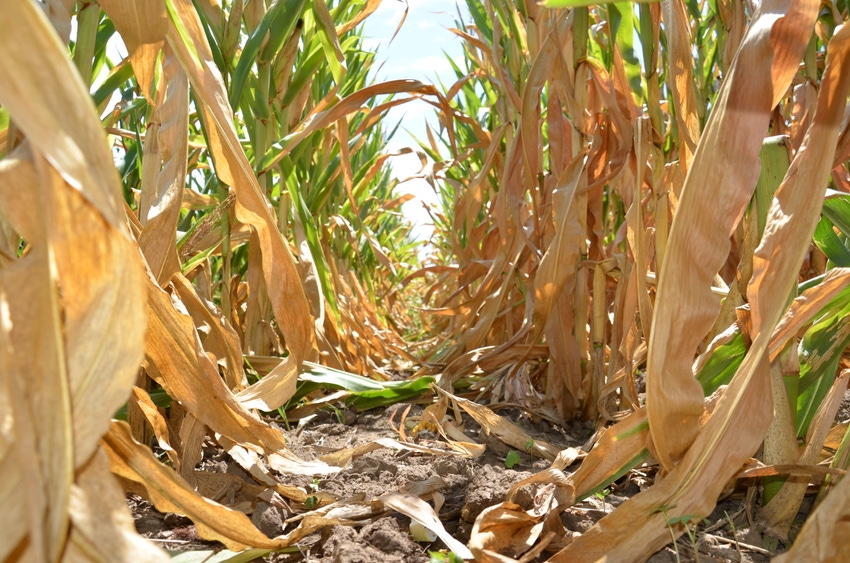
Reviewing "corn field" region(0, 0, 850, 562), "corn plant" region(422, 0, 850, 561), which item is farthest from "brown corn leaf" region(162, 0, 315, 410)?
"corn plant" region(422, 0, 850, 561)

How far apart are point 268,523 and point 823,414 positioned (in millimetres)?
507

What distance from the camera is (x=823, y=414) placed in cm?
60

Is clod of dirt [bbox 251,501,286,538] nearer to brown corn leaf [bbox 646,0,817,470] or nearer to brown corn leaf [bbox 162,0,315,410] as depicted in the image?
brown corn leaf [bbox 162,0,315,410]

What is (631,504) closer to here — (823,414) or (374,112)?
(823,414)

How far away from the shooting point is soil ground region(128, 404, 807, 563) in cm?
58

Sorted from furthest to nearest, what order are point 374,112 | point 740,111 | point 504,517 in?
point 374,112
point 504,517
point 740,111

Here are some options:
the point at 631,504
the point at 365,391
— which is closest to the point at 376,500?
the point at 631,504

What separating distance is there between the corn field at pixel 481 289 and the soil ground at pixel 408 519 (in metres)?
0.03

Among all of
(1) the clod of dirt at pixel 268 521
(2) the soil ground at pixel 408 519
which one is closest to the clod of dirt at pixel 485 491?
(2) the soil ground at pixel 408 519

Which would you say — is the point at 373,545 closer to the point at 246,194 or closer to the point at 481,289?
the point at 246,194

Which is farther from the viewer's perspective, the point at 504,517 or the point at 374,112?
the point at 374,112

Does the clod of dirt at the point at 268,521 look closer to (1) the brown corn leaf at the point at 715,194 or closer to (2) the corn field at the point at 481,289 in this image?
(2) the corn field at the point at 481,289

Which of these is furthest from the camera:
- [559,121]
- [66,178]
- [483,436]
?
[559,121]

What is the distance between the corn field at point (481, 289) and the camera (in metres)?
0.27
